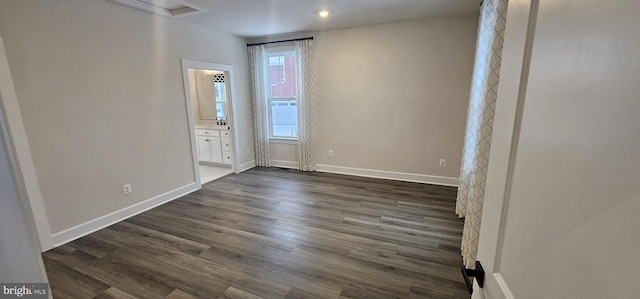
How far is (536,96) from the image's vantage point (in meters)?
0.58

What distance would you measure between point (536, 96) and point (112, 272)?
9.81 ft

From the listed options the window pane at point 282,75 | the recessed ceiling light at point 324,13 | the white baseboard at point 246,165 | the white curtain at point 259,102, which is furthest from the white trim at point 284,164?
the recessed ceiling light at point 324,13

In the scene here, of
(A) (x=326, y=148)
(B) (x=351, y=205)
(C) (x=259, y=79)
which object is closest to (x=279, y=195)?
(B) (x=351, y=205)

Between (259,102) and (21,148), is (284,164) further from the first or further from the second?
(21,148)

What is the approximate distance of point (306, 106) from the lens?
4.82 m

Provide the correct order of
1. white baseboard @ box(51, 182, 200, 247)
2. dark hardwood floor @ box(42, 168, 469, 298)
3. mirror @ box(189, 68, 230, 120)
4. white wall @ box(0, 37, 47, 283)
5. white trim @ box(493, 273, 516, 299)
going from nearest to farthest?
white wall @ box(0, 37, 47, 283) < white trim @ box(493, 273, 516, 299) < dark hardwood floor @ box(42, 168, 469, 298) < white baseboard @ box(51, 182, 200, 247) < mirror @ box(189, 68, 230, 120)

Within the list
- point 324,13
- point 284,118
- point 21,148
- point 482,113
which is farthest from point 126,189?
point 482,113

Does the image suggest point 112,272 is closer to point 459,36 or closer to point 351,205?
point 351,205

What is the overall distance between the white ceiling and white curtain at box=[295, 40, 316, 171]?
1.49 ft

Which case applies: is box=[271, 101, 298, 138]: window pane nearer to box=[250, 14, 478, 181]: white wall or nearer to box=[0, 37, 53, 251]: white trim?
box=[250, 14, 478, 181]: white wall

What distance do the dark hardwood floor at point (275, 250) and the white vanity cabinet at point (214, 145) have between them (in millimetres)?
1536

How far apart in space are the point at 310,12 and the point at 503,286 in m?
3.53

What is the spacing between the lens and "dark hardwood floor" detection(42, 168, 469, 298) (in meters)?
2.03

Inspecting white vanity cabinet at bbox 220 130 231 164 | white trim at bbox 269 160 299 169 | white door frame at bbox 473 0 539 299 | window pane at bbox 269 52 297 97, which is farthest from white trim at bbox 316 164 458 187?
white door frame at bbox 473 0 539 299
